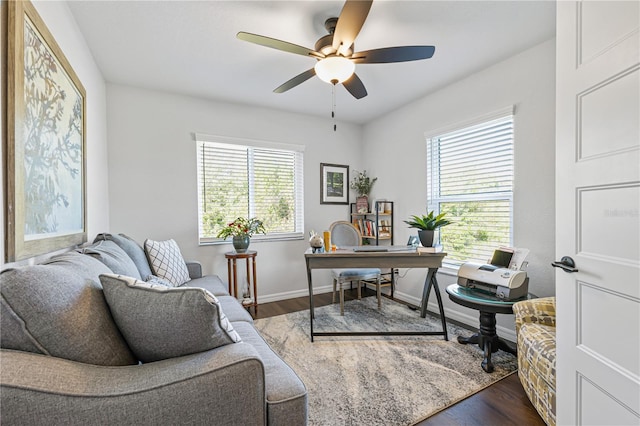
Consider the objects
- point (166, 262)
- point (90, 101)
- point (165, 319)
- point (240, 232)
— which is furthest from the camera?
point (240, 232)

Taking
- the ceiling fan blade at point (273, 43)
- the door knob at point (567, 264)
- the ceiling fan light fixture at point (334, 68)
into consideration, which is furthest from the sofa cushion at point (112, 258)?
the door knob at point (567, 264)

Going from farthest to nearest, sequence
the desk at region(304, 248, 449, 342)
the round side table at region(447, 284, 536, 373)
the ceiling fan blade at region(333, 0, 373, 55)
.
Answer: the desk at region(304, 248, 449, 342), the round side table at region(447, 284, 536, 373), the ceiling fan blade at region(333, 0, 373, 55)

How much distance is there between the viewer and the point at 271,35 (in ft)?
6.71

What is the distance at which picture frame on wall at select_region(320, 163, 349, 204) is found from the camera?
3910mm

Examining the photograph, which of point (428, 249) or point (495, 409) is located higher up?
point (428, 249)

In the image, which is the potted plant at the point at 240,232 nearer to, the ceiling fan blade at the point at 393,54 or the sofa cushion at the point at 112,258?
the sofa cushion at the point at 112,258

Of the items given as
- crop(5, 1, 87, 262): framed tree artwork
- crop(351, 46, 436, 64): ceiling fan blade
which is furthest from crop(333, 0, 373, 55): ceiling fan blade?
crop(5, 1, 87, 262): framed tree artwork

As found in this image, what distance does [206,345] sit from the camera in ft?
3.04

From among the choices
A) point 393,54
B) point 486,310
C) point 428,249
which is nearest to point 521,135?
point 428,249

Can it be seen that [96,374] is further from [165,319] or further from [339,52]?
[339,52]

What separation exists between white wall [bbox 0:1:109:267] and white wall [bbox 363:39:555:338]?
3177 mm

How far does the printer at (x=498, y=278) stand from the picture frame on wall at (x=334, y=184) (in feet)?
6.91

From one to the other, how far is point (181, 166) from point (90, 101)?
3.30ft

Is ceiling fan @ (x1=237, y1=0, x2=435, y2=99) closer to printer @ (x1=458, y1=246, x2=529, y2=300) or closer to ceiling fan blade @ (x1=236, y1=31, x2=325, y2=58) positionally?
ceiling fan blade @ (x1=236, y1=31, x2=325, y2=58)
